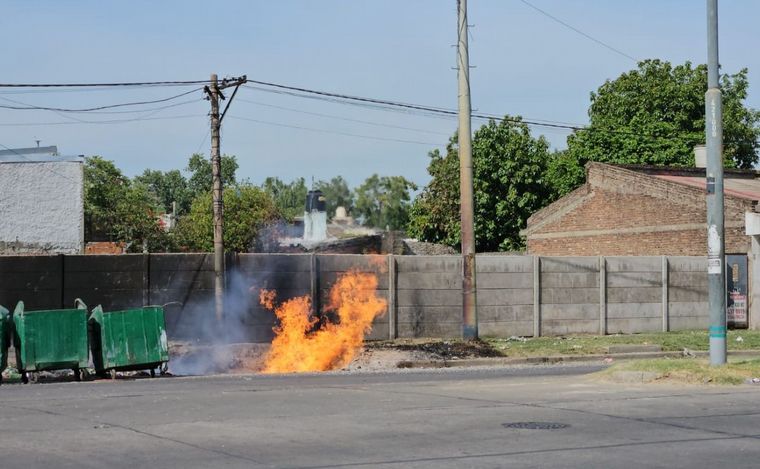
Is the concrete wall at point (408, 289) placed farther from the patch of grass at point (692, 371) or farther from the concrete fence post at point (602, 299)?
the patch of grass at point (692, 371)

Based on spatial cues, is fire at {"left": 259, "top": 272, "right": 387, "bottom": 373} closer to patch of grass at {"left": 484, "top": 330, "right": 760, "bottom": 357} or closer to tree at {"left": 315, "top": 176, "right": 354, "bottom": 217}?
patch of grass at {"left": 484, "top": 330, "right": 760, "bottom": 357}

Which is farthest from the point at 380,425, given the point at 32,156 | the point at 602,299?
the point at 32,156

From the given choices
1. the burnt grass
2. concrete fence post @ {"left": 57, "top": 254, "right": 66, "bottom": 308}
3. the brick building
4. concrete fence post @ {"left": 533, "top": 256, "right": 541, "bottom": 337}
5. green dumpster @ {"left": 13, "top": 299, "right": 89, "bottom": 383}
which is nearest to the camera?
green dumpster @ {"left": 13, "top": 299, "right": 89, "bottom": 383}

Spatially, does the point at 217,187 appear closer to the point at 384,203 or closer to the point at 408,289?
the point at 408,289

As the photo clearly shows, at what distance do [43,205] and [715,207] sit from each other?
2753 centimetres

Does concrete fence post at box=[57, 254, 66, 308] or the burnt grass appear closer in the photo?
concrete fence post at box=[57, 254, 66, 308]

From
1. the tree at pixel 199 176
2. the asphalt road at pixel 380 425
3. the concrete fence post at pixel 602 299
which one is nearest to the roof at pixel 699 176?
the concrete fence post at pixel 602 299

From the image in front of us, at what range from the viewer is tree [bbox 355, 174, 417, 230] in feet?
402

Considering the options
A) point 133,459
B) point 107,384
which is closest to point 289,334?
point 107,384

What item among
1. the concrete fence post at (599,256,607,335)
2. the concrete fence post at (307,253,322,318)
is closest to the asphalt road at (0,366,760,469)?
the concrete fence post at (307,253,322,318)

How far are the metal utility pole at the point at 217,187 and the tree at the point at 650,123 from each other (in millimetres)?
30540

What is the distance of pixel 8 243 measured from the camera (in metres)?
34.9

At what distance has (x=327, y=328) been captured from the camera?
2308 cm

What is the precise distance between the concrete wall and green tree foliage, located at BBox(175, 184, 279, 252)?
119 ft
